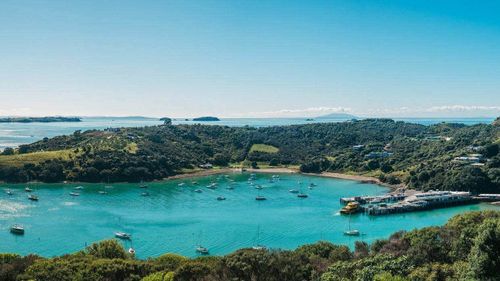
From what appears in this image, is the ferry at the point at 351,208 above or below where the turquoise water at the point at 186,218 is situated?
above

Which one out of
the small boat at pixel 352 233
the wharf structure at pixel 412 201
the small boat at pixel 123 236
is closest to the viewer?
the small boat at pixel 123 236

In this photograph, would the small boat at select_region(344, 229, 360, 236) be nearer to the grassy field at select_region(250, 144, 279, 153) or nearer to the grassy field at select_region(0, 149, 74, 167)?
the grassy field at select_region(0, 149, 74, 167)

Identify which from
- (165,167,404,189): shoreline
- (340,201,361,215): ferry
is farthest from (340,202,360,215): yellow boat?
(165,167,404,189): shoreline

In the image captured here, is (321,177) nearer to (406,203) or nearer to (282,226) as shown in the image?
(406,203)

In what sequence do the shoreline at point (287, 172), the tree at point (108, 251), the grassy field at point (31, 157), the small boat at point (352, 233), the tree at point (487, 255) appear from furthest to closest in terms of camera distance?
the shoreline at point (287, 172) → the grassy field at point (31, 157) → the small boat at point (352, 233) → the tree at point (108, 251) → the tree at point (487, 255)

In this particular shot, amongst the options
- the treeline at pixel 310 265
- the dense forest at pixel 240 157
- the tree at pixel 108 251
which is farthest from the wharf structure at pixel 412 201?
the tree at pixel 108 251

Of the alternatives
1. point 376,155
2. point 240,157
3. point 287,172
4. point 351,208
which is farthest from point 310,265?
point 240,157

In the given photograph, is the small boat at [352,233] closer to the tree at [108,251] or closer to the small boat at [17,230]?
the tree at [108,251]
